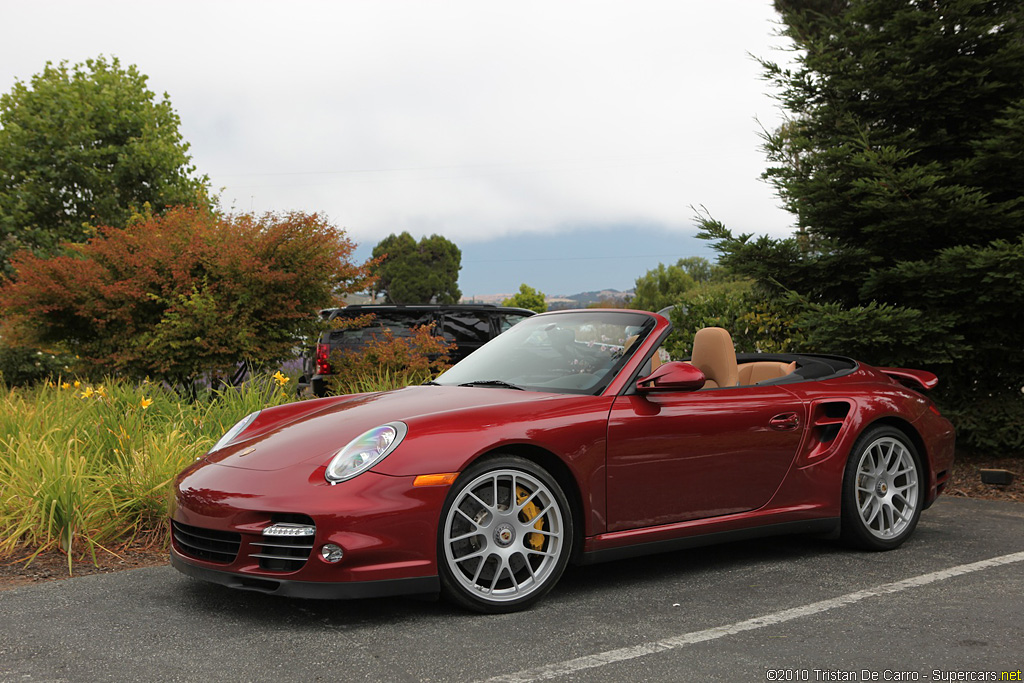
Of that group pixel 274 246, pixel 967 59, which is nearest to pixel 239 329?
pixel 274 246

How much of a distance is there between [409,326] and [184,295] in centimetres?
279

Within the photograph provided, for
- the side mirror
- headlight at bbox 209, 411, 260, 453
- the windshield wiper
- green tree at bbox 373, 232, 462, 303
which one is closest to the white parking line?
the side mirror

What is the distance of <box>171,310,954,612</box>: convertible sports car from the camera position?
392 cm

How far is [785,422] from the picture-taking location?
202 inches

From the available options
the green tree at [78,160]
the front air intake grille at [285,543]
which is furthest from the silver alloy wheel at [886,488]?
the green tree at [78,160]

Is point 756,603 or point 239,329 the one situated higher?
point 239,329

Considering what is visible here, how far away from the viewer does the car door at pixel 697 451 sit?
4508 mm

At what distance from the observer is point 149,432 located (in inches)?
262

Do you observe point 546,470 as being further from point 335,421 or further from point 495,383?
point 335,421

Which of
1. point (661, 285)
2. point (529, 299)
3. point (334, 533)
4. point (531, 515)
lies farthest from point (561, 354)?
point (661, 285)

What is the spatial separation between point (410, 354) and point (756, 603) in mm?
7026

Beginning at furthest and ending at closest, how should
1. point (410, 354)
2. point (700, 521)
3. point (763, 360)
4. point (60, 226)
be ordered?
point (60, 226)
point (410, 354)
point (763, 360)
point (700, 521)

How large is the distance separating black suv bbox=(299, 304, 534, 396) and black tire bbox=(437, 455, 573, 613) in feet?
20.2

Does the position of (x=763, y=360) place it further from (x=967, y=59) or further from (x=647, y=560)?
(x=967, y=59)
